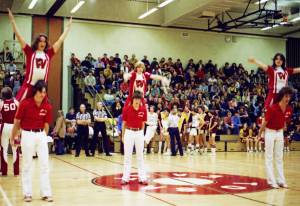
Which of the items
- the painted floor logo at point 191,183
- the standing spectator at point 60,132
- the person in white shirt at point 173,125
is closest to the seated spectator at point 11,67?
the standing spectator at point 60,132

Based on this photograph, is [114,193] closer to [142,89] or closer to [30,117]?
[30,117]

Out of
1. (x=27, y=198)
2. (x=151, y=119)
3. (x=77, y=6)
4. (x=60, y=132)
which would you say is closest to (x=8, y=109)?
(x=27, y=198)

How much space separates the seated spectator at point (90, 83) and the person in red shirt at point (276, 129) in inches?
545

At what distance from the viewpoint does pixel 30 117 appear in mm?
6398

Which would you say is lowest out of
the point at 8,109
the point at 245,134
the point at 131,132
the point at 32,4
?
the point at 245,134

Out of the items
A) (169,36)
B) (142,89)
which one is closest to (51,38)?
(169,36)

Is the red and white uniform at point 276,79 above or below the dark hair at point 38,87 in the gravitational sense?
above

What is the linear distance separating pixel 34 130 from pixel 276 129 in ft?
15.1

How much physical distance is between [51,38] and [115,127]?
25.4 ft

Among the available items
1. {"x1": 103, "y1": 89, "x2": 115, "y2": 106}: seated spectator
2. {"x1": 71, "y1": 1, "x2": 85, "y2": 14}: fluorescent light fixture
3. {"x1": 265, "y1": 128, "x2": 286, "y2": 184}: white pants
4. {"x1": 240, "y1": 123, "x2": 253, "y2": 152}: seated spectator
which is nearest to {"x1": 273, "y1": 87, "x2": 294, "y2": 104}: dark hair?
{"x1": 265, "y1": 128, "x2": 286, "y2": 184}: white pants

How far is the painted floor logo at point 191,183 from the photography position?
25.1 feet

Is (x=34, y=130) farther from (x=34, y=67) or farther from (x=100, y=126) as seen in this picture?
(x=100, y=126)

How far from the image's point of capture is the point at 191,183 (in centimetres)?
857

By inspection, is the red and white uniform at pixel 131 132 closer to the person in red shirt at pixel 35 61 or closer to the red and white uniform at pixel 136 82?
the red and white uniform at pixel 136 82
